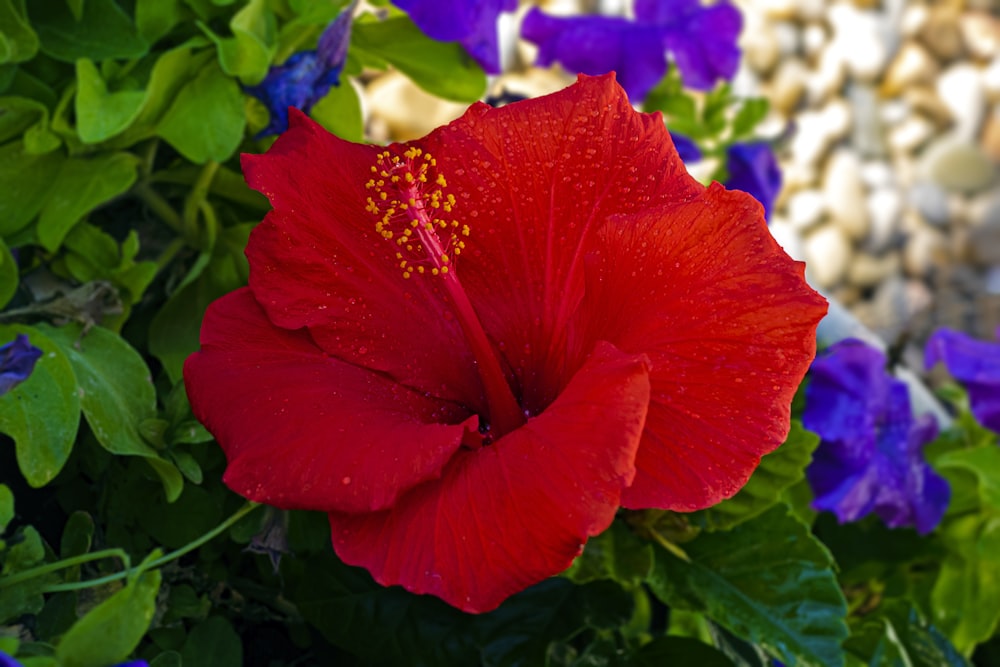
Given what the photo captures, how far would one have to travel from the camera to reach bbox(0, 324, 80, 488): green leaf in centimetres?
34

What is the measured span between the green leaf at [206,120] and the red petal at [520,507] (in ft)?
0.58

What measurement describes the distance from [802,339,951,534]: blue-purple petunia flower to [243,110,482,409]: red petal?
21cm

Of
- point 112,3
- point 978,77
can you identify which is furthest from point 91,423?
point 978,77

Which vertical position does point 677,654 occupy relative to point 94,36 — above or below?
below

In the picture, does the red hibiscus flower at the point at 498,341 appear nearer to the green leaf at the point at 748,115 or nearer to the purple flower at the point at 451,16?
the purple flower at the point at 451,16

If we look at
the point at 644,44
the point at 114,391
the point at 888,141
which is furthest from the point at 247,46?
the point at 888,141

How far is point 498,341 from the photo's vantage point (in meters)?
0.36

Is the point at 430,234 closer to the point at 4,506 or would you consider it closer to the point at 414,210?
the point at 414,210

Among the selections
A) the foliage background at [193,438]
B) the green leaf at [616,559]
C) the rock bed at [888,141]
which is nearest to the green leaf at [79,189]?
the foliage background at [193,438]

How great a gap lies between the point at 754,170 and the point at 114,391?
39cm

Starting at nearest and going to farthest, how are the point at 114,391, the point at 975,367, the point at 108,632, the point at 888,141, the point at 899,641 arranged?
the point at 108,632, the point at 114,391, the point at 899,641, the point at 975,367, the point at 888,141

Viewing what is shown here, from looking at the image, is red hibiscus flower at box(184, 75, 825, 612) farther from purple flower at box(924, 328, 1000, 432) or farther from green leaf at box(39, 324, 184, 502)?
purple flower at box(924, 328, 1000, 432)

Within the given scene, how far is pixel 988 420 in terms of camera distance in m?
0.56

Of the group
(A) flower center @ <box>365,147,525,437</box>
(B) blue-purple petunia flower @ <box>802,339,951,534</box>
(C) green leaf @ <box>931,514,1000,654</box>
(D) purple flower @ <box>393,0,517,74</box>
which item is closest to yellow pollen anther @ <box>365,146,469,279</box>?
(A) flower center @ <box>365,147,525,437</box>
